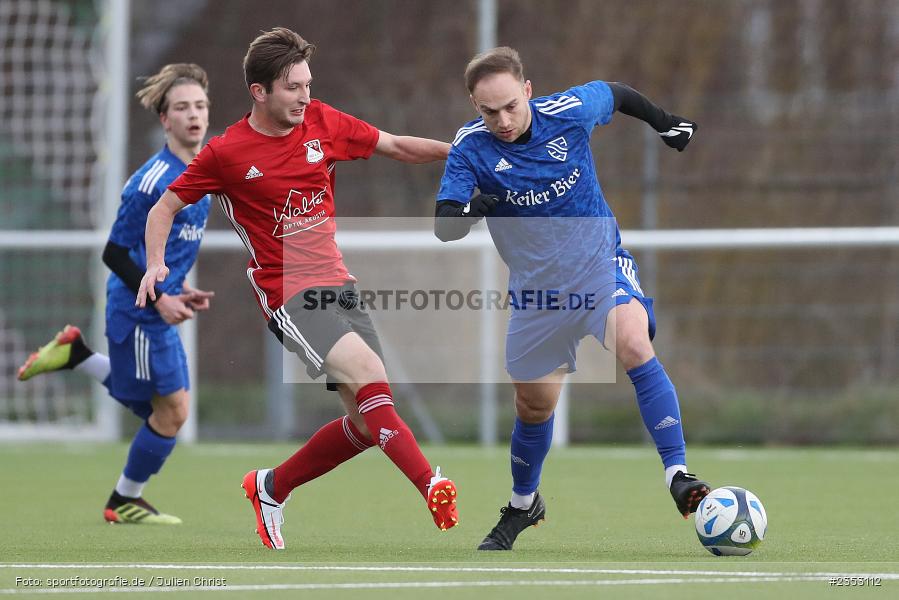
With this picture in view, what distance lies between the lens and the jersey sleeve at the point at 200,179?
524 cm

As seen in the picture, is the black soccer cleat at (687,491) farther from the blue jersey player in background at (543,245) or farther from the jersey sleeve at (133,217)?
the jersey sleeve at (133,217)

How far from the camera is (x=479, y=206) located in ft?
16.3

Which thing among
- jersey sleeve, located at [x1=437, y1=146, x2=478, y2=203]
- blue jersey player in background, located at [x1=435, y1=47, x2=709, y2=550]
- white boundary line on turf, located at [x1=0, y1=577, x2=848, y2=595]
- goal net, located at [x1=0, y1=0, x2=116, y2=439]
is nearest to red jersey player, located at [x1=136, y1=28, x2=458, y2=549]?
jersey sleeve, located at [x1=437, y1=146, x2=478, y2=203]

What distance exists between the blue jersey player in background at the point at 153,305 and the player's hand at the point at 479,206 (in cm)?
185

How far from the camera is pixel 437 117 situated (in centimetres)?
1246

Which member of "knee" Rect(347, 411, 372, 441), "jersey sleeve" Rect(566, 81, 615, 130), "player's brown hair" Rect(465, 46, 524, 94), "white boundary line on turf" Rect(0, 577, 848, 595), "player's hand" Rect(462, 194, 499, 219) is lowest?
"white boundary line on turf" Rect(0, 577, 848, 595)

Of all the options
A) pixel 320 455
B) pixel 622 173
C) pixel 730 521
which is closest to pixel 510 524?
pixel 320 455

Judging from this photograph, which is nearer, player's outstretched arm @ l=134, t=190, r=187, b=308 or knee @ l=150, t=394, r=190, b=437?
player's outstretched arm @ l=134, t=190, r=187, b=308

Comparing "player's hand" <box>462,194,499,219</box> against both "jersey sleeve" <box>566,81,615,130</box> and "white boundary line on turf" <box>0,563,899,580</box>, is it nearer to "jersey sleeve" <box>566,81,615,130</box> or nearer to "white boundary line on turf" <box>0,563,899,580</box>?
"jersey sleeve" <box>566,81,615,130</box>

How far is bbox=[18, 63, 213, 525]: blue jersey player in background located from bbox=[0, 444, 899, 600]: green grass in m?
0.31

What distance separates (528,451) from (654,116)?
4.63 feet

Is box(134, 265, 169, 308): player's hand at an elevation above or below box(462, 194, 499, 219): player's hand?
below

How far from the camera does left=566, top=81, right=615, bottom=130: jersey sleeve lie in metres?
5.42

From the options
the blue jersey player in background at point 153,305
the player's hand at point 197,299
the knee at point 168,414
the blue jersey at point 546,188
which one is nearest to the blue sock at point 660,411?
the blue jersey at point 546,188
